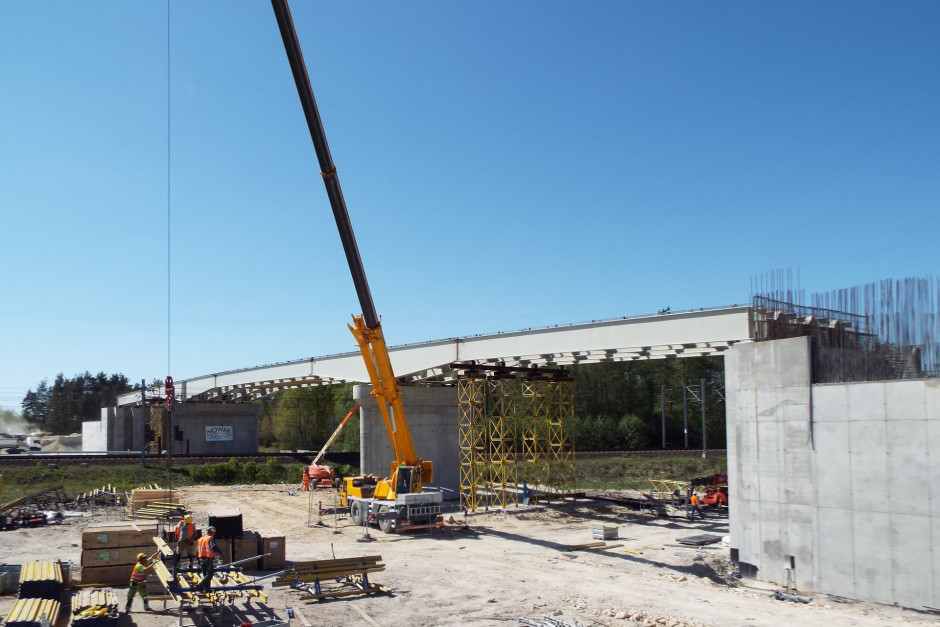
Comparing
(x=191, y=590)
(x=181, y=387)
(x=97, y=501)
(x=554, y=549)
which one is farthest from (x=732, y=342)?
(x=181, y=387)

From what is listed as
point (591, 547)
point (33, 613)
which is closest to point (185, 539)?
point (33, 613)

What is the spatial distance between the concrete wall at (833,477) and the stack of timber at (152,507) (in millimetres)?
21168

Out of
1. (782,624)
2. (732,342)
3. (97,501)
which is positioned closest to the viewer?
(782,624)

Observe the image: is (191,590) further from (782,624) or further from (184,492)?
(184,492)

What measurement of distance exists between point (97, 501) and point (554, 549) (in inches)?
950

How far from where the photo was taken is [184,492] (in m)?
41.6

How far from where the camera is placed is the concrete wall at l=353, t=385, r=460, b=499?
40219 mm

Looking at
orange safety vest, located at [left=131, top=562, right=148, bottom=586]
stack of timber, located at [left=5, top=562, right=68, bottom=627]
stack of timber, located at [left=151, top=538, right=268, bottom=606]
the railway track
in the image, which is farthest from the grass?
orange safety vest, located at [left=131, top=562, right=148, bottom=586]

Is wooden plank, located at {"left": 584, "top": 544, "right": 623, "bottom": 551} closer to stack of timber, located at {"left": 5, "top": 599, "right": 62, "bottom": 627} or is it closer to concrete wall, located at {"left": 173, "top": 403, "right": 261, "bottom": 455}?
stack of timber, located at {"left": 5, "top": 599, "right": 62, "bottom": 627}

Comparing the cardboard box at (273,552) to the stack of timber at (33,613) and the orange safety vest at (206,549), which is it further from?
the stack of timber at (33,613)

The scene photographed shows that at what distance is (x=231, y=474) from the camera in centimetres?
4925

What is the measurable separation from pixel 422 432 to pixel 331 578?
23543 mm

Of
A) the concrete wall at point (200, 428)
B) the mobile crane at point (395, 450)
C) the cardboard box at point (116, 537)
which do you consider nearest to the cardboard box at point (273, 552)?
the cardboard box at point (116, 537)

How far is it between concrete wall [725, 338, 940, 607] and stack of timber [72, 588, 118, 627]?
1688 cm
